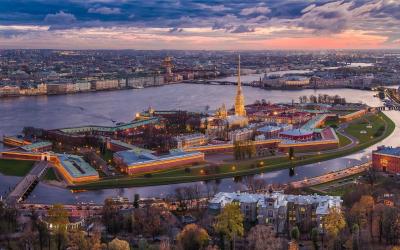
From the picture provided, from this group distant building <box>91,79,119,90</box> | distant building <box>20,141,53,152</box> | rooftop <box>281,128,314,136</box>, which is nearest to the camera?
distant building <box>20,141,53,152</box>

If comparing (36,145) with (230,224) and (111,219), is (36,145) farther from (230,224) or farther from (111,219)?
(230,224)

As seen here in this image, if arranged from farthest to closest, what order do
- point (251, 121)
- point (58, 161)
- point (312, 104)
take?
1. point (312, 104)
2. point (251, 121)
3. point (58, 161)

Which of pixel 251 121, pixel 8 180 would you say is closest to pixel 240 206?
pixel 8 180

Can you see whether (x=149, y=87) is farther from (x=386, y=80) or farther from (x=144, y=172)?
(x=144, y=172)

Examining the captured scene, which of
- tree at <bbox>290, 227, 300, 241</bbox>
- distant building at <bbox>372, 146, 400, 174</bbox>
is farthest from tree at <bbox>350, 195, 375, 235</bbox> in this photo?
distant building at <bbox>372, 146, 400, 174</bbox>

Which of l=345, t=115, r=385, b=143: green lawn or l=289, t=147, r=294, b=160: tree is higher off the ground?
l=289, t=147, r=294, b=160: tree

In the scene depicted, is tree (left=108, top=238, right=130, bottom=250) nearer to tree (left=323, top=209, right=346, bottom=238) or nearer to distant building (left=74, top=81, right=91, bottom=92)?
tree (left=323, top=209, right=346, bottom=238)
